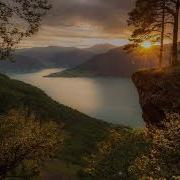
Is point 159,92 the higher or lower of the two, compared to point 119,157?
higher

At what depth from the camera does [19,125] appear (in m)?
50.6

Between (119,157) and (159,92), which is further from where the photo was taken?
(119,157)

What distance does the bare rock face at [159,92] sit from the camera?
45.5 m

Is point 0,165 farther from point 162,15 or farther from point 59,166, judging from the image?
point 59,166

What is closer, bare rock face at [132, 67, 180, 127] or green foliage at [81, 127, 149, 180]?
bare rock face at [132, 67, 180, 127]

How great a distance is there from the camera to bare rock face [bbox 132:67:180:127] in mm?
45469

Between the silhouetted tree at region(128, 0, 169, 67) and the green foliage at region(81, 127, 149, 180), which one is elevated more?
the silhouetted tree at region(128, 0, 169, 67)

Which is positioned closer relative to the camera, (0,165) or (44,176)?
(0,165)

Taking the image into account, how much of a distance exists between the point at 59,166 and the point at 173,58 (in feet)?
280

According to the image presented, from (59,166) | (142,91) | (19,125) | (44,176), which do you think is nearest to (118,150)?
(142,91)

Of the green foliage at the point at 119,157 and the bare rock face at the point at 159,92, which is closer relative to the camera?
the bare rock face at the point at 159,92

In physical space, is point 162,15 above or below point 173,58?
above

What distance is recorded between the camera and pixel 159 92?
47.8m

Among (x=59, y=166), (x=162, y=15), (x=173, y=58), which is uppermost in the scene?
(x=162, y=15)
